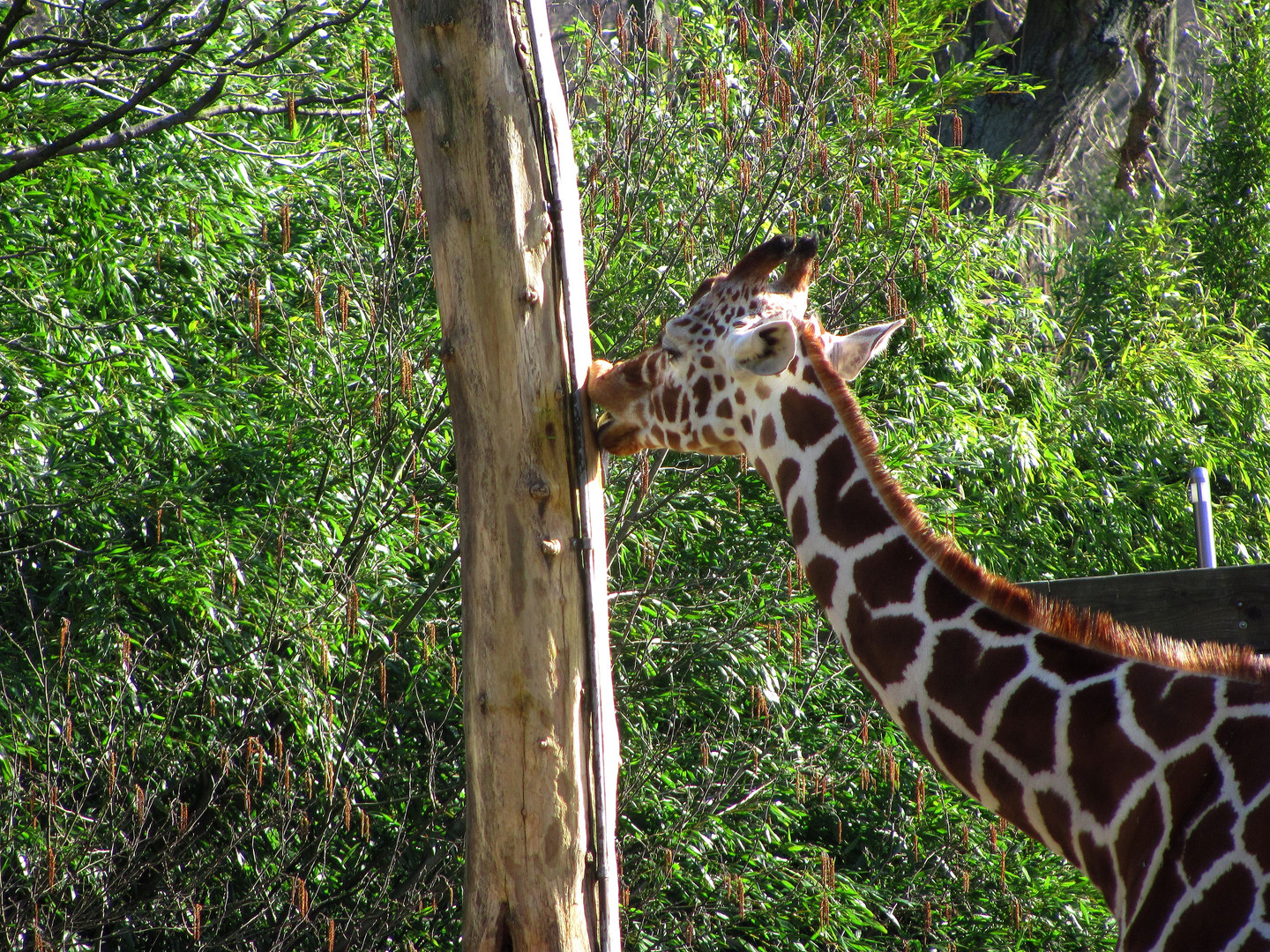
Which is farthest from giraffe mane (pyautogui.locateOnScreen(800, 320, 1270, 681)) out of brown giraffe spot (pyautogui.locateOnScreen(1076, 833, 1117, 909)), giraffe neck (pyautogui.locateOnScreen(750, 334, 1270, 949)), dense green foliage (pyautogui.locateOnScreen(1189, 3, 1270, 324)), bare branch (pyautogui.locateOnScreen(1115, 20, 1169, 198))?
bare branch (pyautogui.locateOnScreen(1115, 20, 1169, 198))

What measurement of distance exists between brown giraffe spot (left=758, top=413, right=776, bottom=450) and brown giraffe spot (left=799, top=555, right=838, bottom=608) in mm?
262

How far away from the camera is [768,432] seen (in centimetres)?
244

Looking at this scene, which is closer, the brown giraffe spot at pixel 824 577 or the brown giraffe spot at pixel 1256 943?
the brown giraffe spot at pixel 1256 943

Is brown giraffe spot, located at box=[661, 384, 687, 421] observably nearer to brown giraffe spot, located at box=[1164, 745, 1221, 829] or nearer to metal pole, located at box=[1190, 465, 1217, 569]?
brown giraffe spot, located at box=[1164, 745, 1221, 829]

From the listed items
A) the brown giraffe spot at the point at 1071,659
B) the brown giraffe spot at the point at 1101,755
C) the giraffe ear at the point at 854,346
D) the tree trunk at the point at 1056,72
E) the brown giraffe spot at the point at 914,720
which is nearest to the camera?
the brown giraffe spot at the point at 1101,755

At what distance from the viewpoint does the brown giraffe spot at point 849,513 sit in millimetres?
2326

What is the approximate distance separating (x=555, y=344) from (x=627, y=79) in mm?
2640

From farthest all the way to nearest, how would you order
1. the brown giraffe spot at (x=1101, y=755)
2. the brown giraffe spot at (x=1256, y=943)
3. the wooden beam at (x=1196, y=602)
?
1. the wooden beam at (x=1196, y=602)
2. the brown giraffe spot at (x=1101, y=755)
3. the brown giraffe spot at (x=1256, y=943)

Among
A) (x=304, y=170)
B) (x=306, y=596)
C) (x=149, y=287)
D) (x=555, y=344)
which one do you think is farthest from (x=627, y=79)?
(x=555, y=344)

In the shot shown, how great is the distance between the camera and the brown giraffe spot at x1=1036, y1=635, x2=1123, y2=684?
209 cm

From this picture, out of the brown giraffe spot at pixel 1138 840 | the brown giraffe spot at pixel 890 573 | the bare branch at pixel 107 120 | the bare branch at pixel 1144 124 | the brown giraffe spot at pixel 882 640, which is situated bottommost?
the brown giraffe spot at pixel 1138 840

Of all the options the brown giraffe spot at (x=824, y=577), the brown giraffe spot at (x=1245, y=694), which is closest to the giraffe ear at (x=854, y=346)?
the brown giraffe spot at (x=824, y=577)

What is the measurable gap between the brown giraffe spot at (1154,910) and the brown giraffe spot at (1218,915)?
3 centimetres

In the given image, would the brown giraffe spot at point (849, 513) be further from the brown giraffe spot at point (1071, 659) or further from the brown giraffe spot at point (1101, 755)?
the brown giraffe spot at point (1101, 755)
